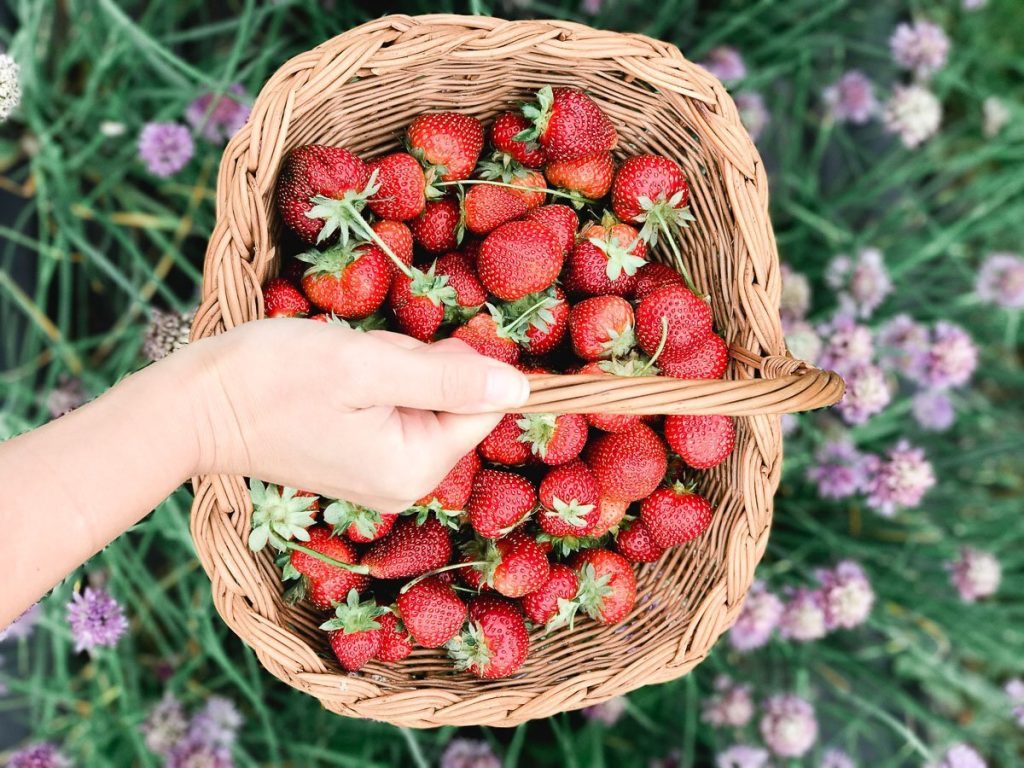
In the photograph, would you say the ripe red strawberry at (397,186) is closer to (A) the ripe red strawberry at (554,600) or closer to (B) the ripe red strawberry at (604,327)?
(B) the ripe red strawberry at (604,327)

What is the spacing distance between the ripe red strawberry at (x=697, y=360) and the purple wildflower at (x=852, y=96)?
49cm

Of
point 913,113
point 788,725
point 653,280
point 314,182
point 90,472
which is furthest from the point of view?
point 913,113

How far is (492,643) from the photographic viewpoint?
0.74m

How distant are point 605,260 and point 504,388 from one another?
0.88 ft

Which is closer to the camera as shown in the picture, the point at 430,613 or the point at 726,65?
the point at 430,613

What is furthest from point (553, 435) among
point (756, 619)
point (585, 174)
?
point (756, 619)

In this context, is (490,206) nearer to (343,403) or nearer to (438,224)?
(438,224)

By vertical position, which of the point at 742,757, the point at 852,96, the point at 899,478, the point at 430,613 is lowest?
the point at 742,757

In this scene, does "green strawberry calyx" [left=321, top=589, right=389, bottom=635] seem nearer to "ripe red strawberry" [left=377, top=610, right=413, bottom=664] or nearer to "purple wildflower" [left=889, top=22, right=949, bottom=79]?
"ripe red strawberry" [left=377, top=610, right=413, bottom=664]

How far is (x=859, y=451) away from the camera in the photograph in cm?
113

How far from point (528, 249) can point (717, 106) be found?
22cm

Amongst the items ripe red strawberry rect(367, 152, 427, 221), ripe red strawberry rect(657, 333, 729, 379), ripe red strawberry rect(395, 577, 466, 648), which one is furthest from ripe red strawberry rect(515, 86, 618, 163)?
ripe red strawberry rect(395, 577, 466, 648)

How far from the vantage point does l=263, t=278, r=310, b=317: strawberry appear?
2.35 ft

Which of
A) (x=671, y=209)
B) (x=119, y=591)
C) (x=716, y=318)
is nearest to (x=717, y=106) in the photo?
(x=671, y=209)
